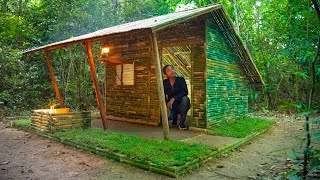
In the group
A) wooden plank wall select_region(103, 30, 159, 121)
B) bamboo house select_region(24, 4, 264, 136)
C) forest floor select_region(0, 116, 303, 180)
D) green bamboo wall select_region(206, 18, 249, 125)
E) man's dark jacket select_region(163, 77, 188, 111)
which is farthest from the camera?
wooden plank wall select_region(103, 30, 159, 121)

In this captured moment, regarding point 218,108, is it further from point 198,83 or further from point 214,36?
point 214,36

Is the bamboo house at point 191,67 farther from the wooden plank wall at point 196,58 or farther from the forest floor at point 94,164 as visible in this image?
the forest floor at point 94,164

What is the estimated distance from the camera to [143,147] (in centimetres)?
522

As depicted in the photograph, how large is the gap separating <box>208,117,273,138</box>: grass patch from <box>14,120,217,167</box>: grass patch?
1822 mm

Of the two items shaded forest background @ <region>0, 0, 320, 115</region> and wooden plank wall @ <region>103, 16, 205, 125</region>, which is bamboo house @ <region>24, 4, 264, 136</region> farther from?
shaded forest background @ <region>0, 0, 320, 115</region>

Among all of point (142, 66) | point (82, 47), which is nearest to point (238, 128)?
point (142, 66)

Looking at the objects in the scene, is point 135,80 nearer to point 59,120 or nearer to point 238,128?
point 59,120

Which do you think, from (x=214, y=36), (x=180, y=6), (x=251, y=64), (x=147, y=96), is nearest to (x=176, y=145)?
(x=147, y=96)

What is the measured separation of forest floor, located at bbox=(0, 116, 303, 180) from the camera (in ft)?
13.8

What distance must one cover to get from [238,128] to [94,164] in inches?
185

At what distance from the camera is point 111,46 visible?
9625mm

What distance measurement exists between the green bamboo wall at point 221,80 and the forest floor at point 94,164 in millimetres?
1674

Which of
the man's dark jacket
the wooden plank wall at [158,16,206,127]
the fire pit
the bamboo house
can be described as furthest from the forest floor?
the man's dark jacket

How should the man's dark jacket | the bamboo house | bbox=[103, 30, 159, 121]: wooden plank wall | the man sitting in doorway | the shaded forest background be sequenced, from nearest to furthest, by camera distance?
1. the bamboo house
2. the man sitting in doorway
3. the man's dark jacket
4. bbox=[103, 30, 159, 121]: wooden plank wall
5. the shaded forest background
